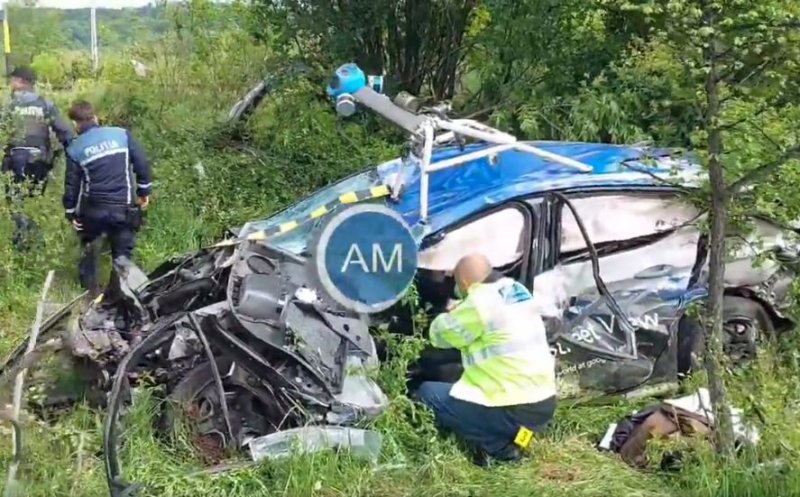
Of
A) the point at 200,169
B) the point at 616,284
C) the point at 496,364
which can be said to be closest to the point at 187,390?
the point at 496,364

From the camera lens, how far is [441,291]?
5996mm

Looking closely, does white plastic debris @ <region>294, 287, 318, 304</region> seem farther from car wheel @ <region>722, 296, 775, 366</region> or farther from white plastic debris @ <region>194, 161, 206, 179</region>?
white plastic debris @ <region>194, 161, 206, 179</region>

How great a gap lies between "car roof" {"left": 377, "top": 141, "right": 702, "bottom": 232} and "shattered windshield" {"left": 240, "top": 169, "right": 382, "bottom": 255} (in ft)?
0.85

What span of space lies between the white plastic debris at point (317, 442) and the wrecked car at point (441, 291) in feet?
0.35

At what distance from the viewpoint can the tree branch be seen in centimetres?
485

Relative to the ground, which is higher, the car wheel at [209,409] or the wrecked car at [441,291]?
the wrecked car at [441,291]

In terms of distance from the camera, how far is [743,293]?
6.49m

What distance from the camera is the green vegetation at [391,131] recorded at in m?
4.95

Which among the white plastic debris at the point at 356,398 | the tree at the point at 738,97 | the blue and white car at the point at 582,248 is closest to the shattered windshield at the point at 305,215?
the blue and white car at the point at 582,248

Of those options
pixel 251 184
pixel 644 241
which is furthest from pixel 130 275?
pixel 251 184

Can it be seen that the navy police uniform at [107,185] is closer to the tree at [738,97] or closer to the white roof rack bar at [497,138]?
the white roof rack bar at [497,138]

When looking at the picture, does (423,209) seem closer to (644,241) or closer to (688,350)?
(644,241)

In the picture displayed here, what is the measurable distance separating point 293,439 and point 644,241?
2410mm

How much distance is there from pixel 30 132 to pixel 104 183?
1942 mm
